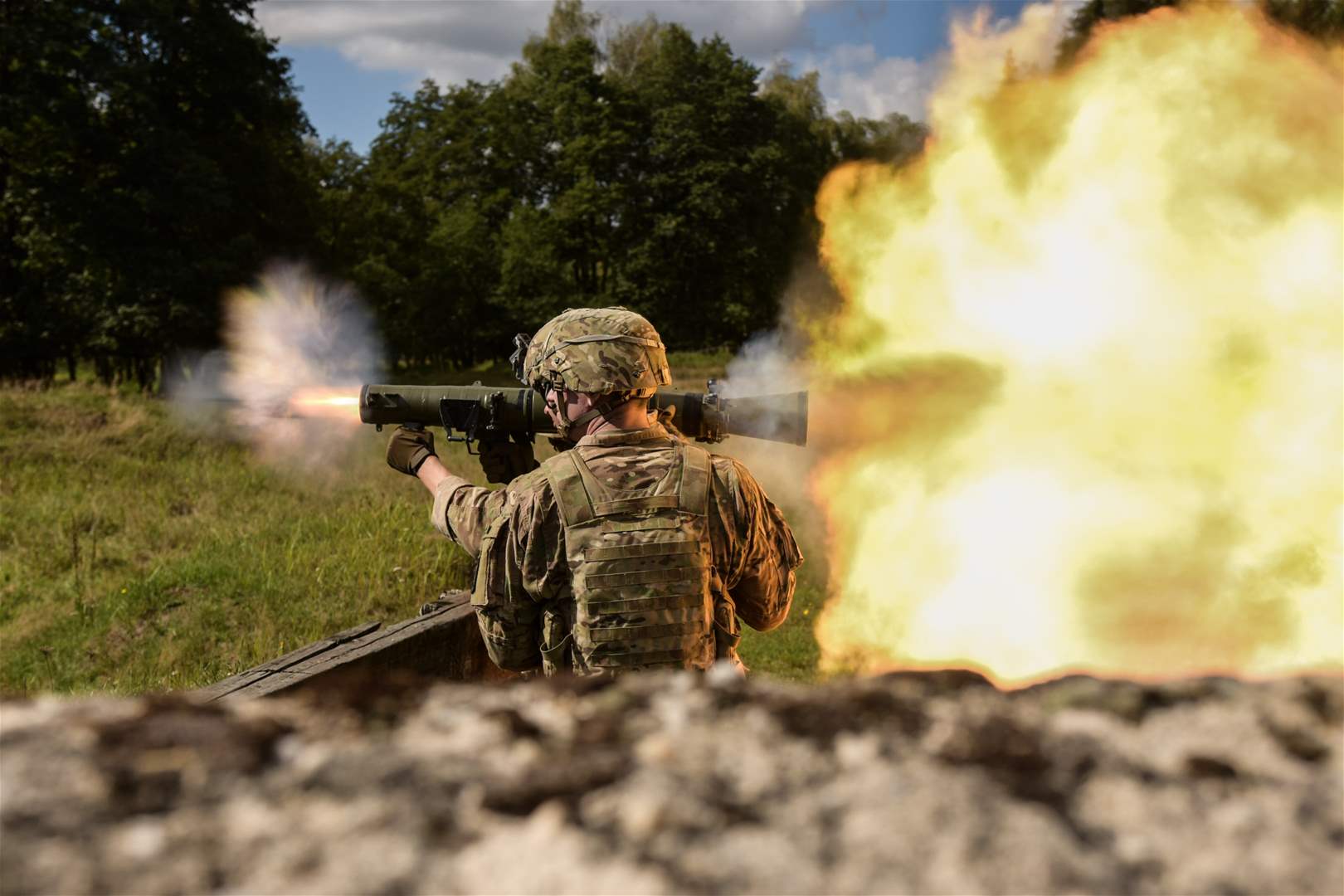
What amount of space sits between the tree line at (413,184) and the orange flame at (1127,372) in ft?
3.02

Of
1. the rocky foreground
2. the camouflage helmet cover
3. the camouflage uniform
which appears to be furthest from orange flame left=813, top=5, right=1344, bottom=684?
the rocky foreground

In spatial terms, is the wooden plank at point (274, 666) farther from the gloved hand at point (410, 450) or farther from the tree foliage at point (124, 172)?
the tree foliage at point (124, 172)

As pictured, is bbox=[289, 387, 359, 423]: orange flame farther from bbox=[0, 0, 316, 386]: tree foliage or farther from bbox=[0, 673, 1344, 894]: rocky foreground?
bbox=[0, 0, 316, 386]: tree foliage

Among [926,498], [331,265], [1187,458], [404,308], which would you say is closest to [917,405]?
[926,498]

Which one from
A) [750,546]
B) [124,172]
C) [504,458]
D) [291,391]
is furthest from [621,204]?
[750,546]

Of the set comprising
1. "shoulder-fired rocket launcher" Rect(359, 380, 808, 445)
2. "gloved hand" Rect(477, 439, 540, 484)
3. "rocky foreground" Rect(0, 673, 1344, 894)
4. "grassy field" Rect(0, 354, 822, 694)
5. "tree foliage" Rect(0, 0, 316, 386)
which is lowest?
"grassy field" Rect(0, 354, 822, 694)

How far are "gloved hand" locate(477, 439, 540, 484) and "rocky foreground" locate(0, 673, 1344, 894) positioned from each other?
403 cm

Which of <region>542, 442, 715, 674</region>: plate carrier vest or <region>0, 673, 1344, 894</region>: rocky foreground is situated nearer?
<region>0, 673, 1344, 894</region>: rocky foreground

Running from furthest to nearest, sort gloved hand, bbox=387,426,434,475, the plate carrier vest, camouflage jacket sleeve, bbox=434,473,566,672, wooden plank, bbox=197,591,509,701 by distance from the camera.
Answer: gloved hand, bbox=387,426,434,475
wooden plank, bbox=197,591,509,701
camouflage jacket sleeve, bbox=434,473,566,672
the plate carrier vest

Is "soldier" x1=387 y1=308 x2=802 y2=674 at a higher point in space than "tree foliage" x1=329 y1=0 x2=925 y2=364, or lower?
lower

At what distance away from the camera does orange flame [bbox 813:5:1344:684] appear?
18.1 feet

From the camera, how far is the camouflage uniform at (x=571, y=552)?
3562 millimetres

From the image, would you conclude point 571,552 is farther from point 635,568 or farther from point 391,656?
point 391,656

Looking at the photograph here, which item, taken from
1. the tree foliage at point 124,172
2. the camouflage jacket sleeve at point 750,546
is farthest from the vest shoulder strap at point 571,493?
the tree foliage at point 124,172
